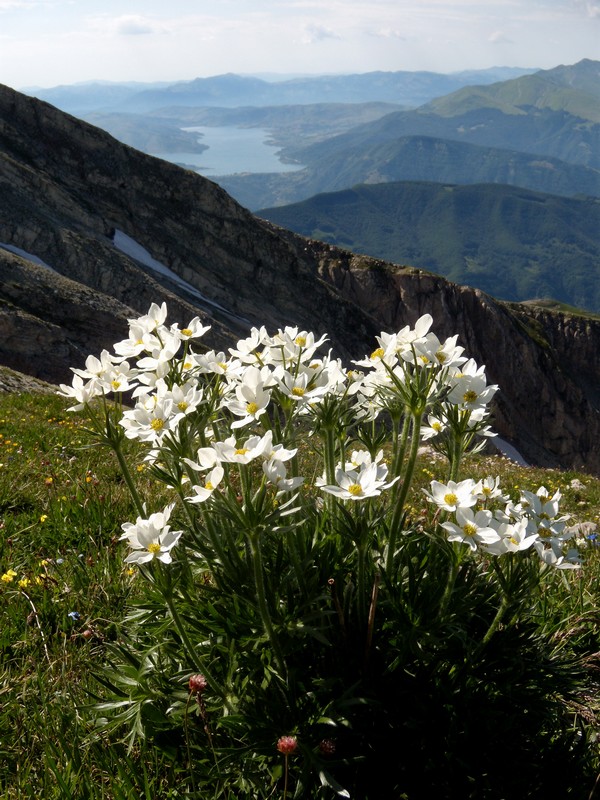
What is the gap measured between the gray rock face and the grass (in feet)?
68.9

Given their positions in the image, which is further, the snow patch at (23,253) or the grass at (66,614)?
the snow patch at (23,253)

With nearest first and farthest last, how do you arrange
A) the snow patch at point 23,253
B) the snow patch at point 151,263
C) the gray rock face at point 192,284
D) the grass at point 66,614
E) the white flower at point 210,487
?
the white flower at point 210,487, the grass at point 66,614, the gray rock face at point 192,284, the snow patch at point 23,253, the snow patch at point 151,263

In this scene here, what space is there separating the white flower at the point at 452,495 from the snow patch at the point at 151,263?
147 ft

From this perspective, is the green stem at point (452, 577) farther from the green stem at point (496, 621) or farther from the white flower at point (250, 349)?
the white flower at point (250, 349)

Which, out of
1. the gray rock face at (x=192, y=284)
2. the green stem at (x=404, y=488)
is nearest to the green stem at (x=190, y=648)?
the green stem at (x=404, y=488)

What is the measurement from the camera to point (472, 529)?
296 centimetres

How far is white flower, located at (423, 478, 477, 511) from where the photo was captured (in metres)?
3.04

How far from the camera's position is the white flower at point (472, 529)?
288 cm

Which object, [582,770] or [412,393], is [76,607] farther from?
[582,770]

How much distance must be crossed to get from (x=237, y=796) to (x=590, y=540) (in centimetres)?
509

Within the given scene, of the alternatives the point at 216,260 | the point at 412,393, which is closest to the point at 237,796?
the point at 412,393

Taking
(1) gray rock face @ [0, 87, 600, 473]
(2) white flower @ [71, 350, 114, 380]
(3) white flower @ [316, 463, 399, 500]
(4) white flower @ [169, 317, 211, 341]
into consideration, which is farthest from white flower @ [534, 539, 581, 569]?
(1) gray rock face @ [0, 87, 600, 473]

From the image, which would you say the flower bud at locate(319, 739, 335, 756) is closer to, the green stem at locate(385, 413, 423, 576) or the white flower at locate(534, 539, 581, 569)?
the green stem at locate(385, 413, 423, 576)

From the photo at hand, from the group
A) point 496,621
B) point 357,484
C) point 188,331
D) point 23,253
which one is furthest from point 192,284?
point 496,621
